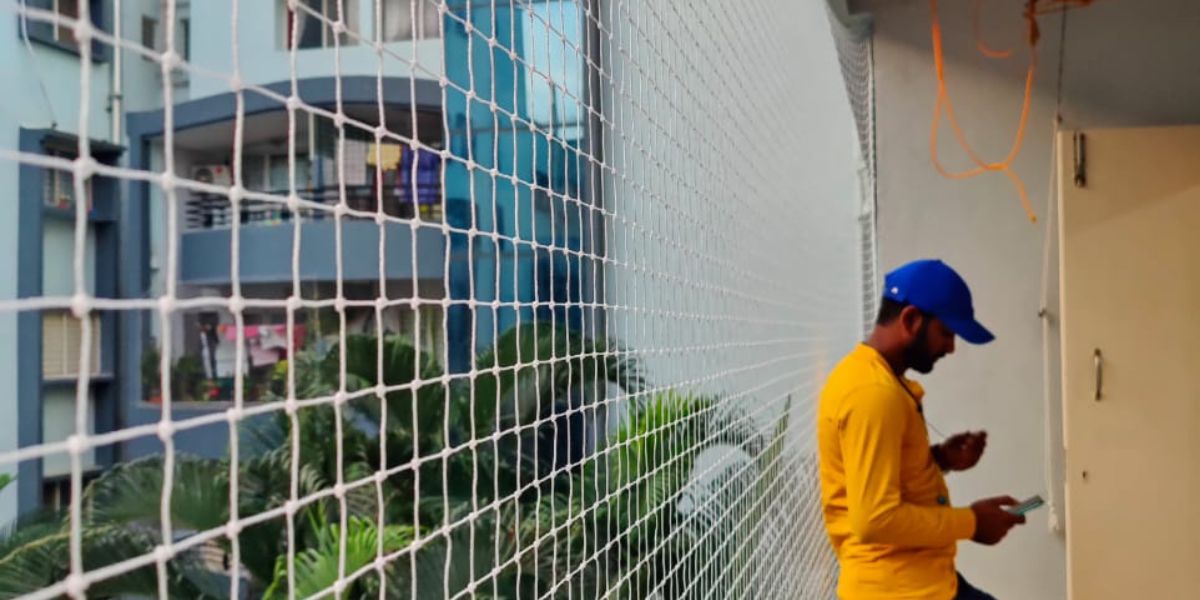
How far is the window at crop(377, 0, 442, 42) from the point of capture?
85cm

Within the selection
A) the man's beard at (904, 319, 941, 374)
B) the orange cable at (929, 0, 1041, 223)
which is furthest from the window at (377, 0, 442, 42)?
the orange cable at (929, 0, 1041, 223)

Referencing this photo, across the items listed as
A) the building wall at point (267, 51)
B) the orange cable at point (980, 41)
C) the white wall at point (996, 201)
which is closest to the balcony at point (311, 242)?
the building wall at point (267, 51)

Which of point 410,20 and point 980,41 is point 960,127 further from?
point 410,20

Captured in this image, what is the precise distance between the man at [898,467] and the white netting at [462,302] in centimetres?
21

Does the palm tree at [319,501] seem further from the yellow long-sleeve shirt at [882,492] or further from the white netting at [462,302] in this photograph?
the yellow long-sleeve shirt at [882,492]

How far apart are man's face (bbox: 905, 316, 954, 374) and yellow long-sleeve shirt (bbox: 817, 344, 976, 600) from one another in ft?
0.21

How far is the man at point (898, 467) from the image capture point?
4.90 ft

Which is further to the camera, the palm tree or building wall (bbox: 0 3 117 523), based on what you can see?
the palm tree

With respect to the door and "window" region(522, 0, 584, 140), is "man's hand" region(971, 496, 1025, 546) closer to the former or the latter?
the door

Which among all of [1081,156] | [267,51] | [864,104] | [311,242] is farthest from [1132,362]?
[311,242]

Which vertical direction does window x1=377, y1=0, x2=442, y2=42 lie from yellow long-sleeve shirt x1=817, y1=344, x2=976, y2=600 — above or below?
above

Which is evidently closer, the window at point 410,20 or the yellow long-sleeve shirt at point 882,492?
the window at point 410,20

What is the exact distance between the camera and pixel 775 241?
7.98 feet

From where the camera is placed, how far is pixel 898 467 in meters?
1.50
